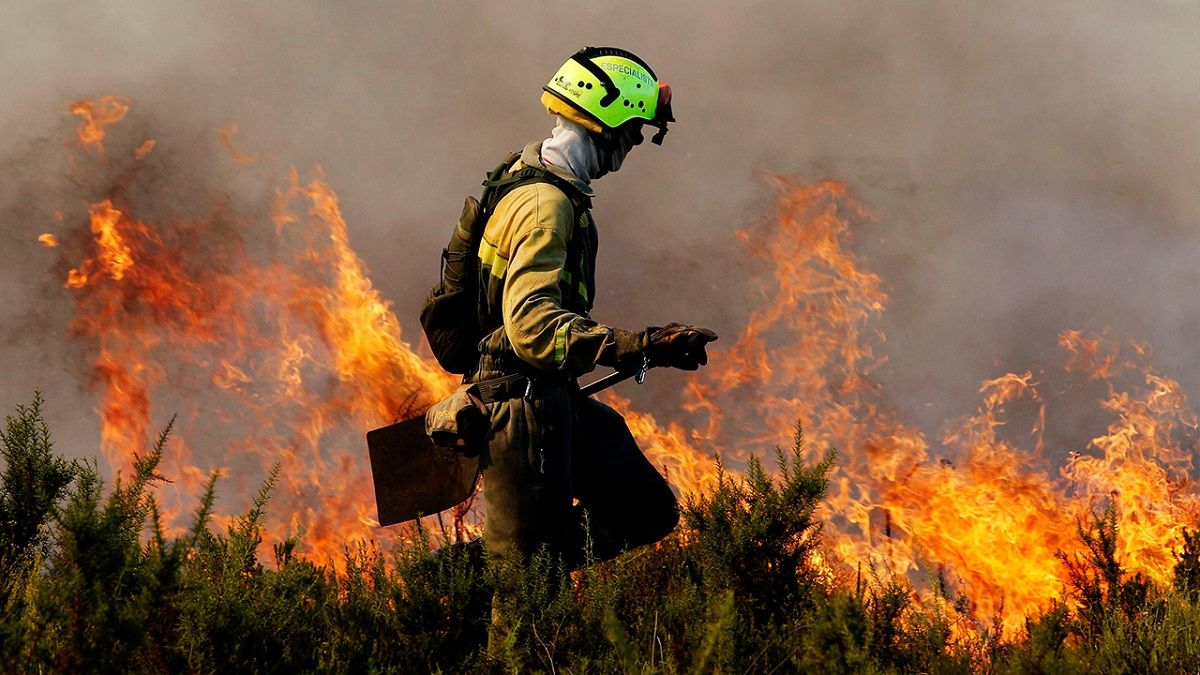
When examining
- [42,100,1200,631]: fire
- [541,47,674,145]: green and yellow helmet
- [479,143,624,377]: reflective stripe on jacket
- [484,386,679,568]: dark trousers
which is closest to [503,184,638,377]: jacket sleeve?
[479,143,624,377]: reflective stripe on jacket

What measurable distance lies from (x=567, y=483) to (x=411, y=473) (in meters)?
0.73

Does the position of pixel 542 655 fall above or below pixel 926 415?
below

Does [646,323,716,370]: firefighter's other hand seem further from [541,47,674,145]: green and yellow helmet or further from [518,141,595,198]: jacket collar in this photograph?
[541,47,674,145]: green and yellow helmet

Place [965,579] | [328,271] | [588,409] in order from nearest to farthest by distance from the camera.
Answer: [588,409] < [965,579] < [328,271]

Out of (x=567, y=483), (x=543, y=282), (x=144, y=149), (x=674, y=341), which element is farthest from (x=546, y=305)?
(x=144, y=149)

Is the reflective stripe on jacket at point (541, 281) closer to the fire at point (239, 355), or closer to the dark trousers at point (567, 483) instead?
the dark trousers at point (567, 483)

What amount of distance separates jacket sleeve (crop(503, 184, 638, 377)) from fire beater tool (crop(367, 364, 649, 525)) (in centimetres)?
76

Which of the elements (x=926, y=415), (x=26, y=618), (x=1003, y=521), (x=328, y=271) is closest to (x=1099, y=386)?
(x=926, y=415)

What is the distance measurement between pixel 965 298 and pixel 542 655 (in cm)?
807

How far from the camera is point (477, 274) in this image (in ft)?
16.8

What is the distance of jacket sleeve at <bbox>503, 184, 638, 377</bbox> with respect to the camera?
174 inches

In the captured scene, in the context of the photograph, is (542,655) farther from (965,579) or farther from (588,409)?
(965,579)

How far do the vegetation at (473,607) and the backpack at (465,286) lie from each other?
0.79m

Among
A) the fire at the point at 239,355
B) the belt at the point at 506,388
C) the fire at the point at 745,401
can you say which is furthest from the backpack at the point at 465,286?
the fire at the point at 239,355
